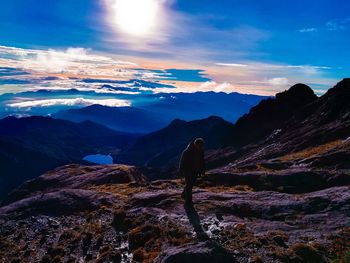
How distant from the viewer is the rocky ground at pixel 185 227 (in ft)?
68.7

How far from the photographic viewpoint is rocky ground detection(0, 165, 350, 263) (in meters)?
20.9

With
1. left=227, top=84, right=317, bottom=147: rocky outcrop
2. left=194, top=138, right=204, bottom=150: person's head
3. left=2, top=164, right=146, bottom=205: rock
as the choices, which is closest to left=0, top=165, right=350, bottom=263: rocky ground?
left=194, top=138, right=204, bottom=150: person's head

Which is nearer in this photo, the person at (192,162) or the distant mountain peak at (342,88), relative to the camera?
the person at (192,162)

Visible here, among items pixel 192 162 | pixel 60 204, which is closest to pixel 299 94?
pixel 60 204

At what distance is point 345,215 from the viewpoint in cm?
2425

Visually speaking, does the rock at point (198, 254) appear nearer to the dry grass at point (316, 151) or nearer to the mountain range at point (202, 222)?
the mountain range at point (202, 222)

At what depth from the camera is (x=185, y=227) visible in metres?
25.5

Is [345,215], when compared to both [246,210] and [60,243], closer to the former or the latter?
[246,210]

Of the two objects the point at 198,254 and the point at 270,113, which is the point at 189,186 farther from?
the point at 270,113

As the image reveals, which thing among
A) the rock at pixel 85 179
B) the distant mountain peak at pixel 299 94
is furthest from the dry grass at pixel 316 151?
the distant mountain peak at pixel 299 94

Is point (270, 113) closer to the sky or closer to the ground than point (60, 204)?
closer to the sky

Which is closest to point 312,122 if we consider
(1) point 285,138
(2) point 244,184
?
(1) point 285,138

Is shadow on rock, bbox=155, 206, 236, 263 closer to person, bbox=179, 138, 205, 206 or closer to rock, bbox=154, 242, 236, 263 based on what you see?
rock, bbox=154, 242, 236, 263

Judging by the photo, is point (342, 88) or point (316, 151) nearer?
point (316, 151)
